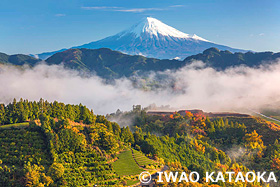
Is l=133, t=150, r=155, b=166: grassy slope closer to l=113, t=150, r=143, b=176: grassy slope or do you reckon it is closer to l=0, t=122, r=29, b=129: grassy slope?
l=113, t=150, r=143, b=176: grassy slope

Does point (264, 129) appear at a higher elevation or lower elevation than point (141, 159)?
higher

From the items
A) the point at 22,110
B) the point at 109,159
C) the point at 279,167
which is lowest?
the point at 279,167

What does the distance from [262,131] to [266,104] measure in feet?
237

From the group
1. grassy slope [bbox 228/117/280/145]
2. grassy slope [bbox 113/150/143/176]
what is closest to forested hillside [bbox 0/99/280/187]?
grassy slope [bbox 113/150/143/176]

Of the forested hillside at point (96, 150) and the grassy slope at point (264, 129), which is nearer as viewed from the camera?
the forested hillside at point (96, 150)

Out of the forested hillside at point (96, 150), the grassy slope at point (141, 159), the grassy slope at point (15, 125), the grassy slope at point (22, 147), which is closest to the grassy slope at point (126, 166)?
A: the forested hillside at point (96, 150)

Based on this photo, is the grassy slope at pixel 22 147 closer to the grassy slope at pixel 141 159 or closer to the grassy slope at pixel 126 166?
the grassy slope at pixel 126 166

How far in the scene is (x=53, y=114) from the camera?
59.1m

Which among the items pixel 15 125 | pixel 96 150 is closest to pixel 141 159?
pixel 96 150

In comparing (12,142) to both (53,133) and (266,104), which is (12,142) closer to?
(53,133)

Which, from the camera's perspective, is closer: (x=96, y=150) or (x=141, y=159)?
(x=96, y=150)

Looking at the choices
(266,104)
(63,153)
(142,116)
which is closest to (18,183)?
(63,153)

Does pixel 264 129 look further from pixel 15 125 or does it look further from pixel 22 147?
pixel 22 147

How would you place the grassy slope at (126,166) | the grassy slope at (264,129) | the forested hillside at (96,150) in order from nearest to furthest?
the forested hillside at (96,150)
the grassy slope at (126,166)
the grassy slope at (264,129)
